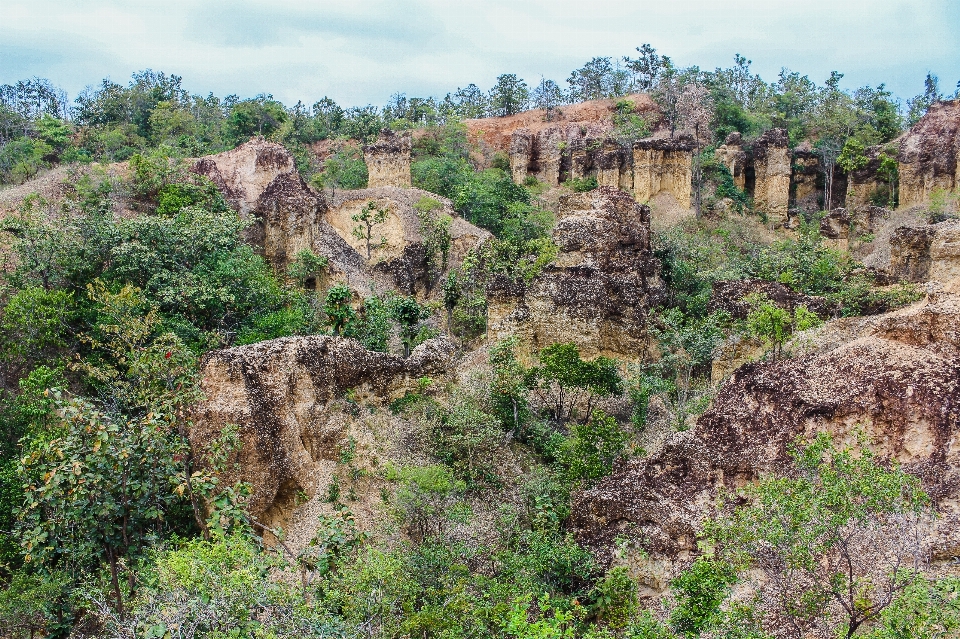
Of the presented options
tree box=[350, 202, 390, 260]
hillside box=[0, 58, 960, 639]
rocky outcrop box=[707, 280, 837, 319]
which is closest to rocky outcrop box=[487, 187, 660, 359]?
hillside box=[0, 58, 960, 639]

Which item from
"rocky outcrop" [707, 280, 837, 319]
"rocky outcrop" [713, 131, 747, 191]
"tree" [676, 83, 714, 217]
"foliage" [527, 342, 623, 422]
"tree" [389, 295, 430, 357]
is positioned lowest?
"foliage" [527, 342, 623, 422]

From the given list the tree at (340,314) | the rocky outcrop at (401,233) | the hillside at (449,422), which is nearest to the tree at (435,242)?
the rocky outcrop at (401,233)

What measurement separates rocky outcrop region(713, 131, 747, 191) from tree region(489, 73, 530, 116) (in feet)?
78.2

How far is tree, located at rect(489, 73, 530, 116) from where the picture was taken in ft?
228

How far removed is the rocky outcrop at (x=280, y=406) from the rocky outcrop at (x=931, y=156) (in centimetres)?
3728

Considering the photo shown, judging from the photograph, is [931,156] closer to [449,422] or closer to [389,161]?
[389,161]

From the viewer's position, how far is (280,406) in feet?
62.5

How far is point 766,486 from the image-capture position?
11.2 meters

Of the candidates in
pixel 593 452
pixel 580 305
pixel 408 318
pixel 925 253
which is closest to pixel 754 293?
pixel 580 305

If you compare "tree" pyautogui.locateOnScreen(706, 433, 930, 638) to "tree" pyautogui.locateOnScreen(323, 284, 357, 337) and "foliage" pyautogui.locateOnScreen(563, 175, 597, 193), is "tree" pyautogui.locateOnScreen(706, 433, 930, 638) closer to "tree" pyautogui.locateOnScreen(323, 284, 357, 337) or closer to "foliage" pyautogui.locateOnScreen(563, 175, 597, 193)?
"tree" pyautogui.locateOnScreen(323, 284, 357, 337)

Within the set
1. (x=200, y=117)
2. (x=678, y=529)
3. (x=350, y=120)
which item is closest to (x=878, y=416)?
(x=678, y=529)

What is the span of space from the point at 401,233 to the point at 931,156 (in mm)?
30921

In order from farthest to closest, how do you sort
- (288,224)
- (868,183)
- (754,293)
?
(868,183) → (288,224) → (754,293)

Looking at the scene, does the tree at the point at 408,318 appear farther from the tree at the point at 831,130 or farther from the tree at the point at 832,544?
the tree at the point at 831,130
